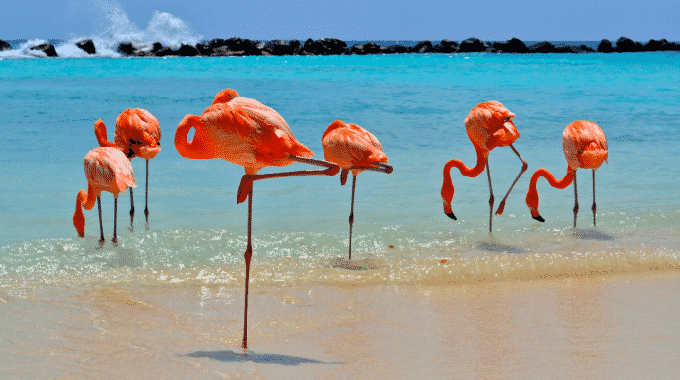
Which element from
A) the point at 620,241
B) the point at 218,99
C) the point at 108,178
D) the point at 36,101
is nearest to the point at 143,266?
the point at 108,178

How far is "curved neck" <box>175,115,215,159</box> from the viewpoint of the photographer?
9.94 feet

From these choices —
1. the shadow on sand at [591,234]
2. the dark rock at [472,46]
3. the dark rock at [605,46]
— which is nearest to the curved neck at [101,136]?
the shadow on sand at [591,234]

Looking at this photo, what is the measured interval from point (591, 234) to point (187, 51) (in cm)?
5912

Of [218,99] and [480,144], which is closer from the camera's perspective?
[218,99]

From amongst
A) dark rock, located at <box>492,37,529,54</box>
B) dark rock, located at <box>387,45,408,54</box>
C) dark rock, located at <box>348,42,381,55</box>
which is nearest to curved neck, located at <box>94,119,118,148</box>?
dark rock, located at <box>348,42,381,55</box>

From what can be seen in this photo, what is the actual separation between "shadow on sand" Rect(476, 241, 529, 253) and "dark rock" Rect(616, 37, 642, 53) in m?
68.4

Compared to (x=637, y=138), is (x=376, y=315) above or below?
below

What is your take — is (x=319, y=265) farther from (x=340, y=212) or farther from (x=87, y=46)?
(x=87, y=46)

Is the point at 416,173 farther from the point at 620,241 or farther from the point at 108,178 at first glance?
the point at 108,178

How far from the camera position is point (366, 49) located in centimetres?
6481

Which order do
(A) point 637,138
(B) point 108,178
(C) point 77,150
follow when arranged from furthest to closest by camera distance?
1. (A) point 637,138
2. (C) point 77,150
3. (B) point 108,178

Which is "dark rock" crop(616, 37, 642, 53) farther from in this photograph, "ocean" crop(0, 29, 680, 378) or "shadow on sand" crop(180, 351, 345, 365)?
"shadow on sand" crop(180, 351, 345, 365)

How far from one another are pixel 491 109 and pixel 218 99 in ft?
8.99

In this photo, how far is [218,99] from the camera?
3445 millimetres
